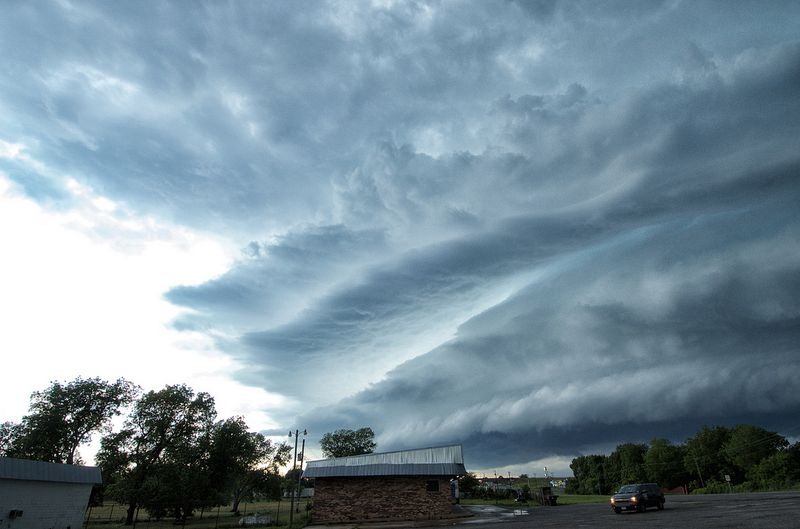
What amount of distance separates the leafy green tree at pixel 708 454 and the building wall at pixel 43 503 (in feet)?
381

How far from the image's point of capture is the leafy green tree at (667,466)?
115000 millimetres

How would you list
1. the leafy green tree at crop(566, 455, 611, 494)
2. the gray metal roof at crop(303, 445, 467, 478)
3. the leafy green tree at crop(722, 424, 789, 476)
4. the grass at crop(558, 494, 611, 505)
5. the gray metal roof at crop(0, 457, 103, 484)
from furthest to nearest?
the leafy green tree at crop(566, 455, 611, 494) < the leafy green tree at crop(722, 424, 789, 476) < the grass at crop(558, 494, 611, 505) < the gray metal roof at crop(303, 445, 467, 478) < the gray metal roof at crop(0, 457, 103, 484)

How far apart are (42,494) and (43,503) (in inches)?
22.1

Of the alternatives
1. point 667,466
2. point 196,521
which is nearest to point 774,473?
point 667,466

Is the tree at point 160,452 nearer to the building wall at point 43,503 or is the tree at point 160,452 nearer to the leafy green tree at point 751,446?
the building wall at point 43,503

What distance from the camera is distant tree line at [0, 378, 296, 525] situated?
150 feet

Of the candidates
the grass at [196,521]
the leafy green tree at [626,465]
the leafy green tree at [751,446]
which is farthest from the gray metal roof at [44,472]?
the leafy green tree at [626,465]

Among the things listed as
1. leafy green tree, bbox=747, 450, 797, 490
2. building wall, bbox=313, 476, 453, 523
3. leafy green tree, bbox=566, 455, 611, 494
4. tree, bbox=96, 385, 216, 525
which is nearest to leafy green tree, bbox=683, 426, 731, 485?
leafy green tree, bbox=747, 450, 797, 490

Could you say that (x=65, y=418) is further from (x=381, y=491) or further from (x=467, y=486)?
(x=467, y=486)

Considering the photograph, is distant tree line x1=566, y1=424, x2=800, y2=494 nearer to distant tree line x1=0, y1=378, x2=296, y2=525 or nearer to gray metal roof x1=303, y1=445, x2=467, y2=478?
gray metal roof x1=303, y1=445, x2=467, y2=478

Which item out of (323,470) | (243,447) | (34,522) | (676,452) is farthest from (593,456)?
(34,522)

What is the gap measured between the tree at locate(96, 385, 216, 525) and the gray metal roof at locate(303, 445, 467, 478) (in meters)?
17.0

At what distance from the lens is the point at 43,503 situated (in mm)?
28984

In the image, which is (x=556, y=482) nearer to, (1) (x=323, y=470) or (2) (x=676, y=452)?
(2) (x=676, y=452)
